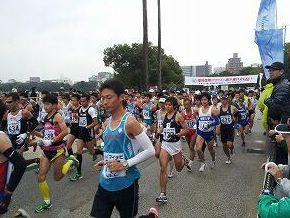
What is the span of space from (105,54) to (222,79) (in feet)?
101

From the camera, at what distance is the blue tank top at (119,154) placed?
399 centimetres

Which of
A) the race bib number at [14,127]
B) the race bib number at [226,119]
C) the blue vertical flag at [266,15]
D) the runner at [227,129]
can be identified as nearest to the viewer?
the race bib number at [14,127]

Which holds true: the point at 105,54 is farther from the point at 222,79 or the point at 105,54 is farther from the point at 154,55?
the point at 222,79

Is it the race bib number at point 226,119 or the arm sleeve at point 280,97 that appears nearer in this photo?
the arm sleeve at point 280,97

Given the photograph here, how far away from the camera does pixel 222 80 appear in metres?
32.6

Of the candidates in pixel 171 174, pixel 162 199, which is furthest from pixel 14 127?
pixel 171 174

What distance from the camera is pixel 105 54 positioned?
198 feet

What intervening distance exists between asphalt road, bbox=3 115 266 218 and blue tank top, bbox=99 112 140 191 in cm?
253

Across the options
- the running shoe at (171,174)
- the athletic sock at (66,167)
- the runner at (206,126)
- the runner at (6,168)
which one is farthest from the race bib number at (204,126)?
the runner at (6,168)

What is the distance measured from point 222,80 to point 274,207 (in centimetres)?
3025

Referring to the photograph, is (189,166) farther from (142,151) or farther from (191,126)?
(142,151)

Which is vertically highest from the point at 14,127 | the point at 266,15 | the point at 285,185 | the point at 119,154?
the point at 266,15

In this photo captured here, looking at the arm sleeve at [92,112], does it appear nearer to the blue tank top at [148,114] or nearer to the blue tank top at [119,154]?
the blue tank top at [119,154]

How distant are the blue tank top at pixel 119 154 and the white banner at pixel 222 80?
2869 centimetres
